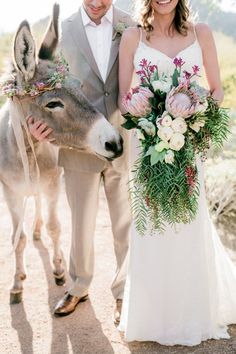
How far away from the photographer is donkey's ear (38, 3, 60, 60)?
12.6 ft

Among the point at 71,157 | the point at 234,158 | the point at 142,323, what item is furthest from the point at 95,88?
the point at 234,158

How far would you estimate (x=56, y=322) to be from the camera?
448 centimetres

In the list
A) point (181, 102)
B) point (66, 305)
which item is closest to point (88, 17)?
point (181, 102)

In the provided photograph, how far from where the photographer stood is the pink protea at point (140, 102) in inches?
126

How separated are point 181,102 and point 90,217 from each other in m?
1.71

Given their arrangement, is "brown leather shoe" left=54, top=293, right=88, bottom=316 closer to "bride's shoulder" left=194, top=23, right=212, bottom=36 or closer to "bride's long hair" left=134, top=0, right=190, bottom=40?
"bride's long hair" left=134, top=0, right=190, bottom=40

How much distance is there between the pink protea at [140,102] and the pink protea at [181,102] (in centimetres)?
14

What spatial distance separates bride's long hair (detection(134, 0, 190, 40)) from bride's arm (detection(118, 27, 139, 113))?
0.09 m

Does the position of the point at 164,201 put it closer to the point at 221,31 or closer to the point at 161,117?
the point at 161,117

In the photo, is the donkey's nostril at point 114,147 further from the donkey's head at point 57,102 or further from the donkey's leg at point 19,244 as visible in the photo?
the donkey's leg at point 19,244

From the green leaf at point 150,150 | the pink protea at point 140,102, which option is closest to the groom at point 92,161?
the pink protea at point 140,102

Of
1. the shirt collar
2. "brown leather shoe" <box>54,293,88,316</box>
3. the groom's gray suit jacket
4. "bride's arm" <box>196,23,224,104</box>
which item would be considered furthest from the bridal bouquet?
"brown leather shoe" <box>54,293,88,316</box>

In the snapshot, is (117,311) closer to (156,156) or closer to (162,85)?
(156,156)

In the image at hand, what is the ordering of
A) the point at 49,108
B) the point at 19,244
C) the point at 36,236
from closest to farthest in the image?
the point at 49,108 < the point at 19,244 < the point at 36,236
